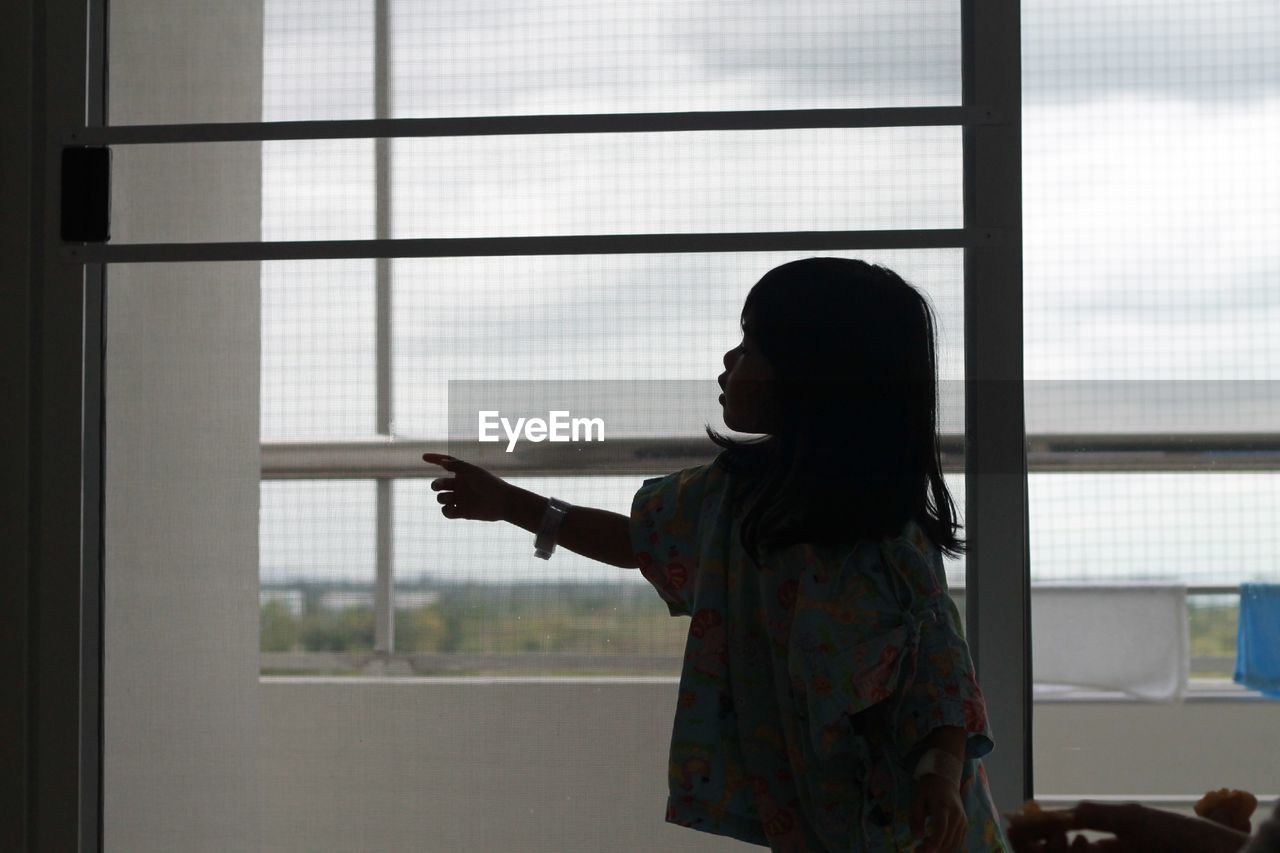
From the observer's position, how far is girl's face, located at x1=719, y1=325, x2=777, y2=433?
1.13 m

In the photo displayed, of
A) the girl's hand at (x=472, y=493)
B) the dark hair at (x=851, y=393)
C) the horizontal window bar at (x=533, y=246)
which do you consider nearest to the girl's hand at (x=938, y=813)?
the dark hair at (x=851, y=393)

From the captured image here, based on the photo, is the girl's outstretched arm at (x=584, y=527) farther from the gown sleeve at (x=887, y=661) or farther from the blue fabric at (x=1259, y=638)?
the blue fabric at (x=1259, y=638)

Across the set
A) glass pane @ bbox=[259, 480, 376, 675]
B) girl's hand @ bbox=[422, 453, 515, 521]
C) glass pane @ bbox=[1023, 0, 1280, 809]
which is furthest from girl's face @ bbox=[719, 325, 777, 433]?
glass pane @ bbox=[259, 480, 376, 675]

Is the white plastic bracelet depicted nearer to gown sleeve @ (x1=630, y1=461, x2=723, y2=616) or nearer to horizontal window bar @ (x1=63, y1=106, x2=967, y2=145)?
gown sleeve @ (x1=630, y1=461, x2=723, y2=616)

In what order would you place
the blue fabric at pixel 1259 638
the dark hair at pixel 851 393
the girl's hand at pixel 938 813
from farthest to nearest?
the blue fabric at pixel 1259 638 → the dark hair at pixel 851 393 → the girl's hand at pixel 938 813

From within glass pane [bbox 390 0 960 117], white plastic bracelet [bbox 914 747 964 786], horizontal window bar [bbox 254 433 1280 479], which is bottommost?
white plastic bracelet [bbox 914 747 964 786]

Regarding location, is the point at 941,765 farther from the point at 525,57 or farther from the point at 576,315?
the point at 525,57

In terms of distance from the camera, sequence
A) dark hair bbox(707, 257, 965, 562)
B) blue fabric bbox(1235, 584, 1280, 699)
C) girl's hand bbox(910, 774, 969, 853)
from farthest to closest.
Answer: blue fabric bbox(1235, 584, 1280, 699) < dark hair bbox(707, 257, 965, 562) < girl's hand bbox(910, 774, 969, 853)

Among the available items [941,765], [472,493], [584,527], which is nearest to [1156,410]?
[941,765]

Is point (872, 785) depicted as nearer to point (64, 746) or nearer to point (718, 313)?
point (718, 313)

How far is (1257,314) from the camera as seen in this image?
1.28m

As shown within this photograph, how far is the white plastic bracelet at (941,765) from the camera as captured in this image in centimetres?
98

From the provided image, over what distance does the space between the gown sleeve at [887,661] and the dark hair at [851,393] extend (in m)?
0.06

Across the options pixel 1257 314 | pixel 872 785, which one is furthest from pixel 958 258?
pixel 872 785
